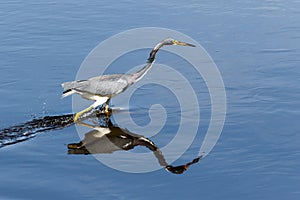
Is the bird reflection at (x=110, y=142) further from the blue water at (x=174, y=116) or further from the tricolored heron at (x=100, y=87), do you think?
the tricolored heron at (x=100, y=87)

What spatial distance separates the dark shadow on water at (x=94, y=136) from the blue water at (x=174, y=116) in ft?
0.51

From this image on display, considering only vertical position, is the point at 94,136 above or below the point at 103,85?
below

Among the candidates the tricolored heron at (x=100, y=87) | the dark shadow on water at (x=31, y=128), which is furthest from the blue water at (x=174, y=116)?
the tricolored heron at (x=100, y=87)

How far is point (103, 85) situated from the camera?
1012cm

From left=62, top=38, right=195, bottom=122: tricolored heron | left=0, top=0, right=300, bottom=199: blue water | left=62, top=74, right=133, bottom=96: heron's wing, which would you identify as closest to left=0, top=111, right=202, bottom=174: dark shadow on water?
left=0, top=0, right=300, bottom=199: blue water

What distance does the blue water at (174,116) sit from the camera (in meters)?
7.83

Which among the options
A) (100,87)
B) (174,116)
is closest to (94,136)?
(100,87)

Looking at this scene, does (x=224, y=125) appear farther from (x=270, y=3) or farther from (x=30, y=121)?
(x=270, y=3)

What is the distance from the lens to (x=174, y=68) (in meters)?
12.1

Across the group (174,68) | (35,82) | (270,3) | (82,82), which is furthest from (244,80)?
(270,3)

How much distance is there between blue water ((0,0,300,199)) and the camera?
783cm

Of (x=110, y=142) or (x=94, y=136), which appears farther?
(x=94, y=136)

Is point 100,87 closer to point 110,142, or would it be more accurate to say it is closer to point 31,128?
point 110,142

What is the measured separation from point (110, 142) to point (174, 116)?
1260mm
